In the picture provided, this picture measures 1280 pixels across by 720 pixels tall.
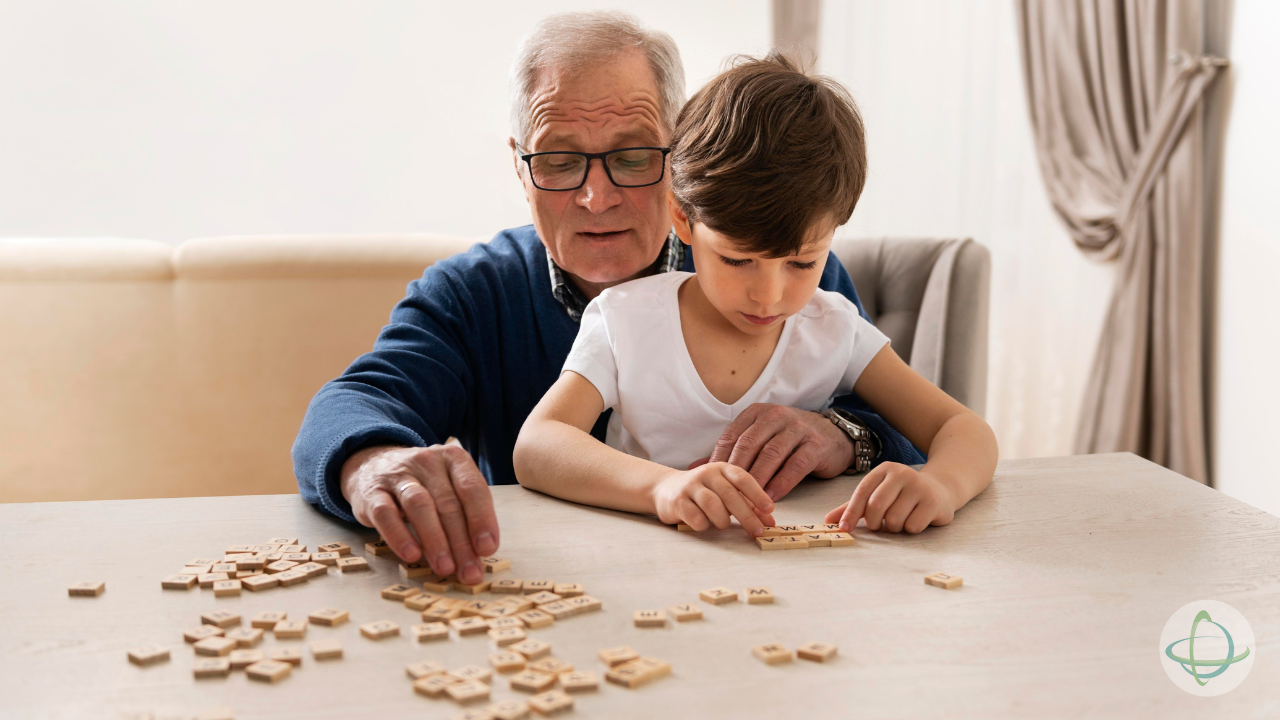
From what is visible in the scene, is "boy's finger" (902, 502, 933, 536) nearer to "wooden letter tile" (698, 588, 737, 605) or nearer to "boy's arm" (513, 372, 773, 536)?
"boy's arm" (513, 372, 773, 536)

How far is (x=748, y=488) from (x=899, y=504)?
0.59 feet

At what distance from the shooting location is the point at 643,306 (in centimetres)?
150

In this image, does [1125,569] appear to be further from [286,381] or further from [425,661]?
[286,381]

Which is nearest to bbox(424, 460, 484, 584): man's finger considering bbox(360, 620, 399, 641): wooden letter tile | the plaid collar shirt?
bbox(360, 620, 399, 641): wooden letter tile

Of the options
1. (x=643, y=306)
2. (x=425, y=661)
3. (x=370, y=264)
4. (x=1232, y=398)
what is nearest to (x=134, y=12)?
(x=370, y=264)

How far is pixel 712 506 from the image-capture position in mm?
1065

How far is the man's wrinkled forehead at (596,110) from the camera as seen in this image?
5.48 ft

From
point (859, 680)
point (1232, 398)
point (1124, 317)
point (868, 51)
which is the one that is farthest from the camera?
point (868, 51)

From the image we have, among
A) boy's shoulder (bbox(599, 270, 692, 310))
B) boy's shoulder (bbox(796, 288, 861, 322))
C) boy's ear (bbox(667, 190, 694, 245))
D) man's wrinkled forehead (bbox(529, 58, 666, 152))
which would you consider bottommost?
boy's shoulder (bbox(796, 288, 861, 322))

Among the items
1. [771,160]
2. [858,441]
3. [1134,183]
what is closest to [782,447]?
[858,441]

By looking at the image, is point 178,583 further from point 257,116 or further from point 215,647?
point 257,116

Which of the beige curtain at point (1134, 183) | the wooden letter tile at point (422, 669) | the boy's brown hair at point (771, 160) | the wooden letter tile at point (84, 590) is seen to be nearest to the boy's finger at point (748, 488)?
the boy's brown hair at point (771, 160)

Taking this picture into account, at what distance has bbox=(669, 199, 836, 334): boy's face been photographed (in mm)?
1311

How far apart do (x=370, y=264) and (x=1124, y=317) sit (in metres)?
2.58
